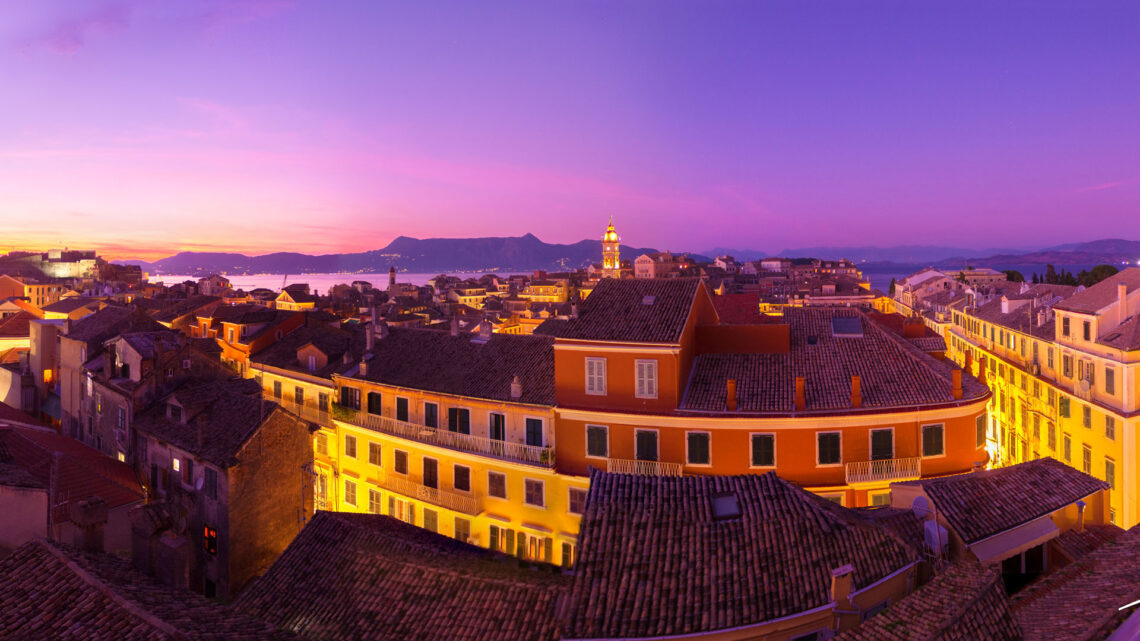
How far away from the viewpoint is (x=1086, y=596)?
12.0 m

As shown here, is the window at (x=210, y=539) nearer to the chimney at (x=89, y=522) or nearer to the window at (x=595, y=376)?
the chimney at (x=89, y=522)

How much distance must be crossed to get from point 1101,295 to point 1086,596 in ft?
115

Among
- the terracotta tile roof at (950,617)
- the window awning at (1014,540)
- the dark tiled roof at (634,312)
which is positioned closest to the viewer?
the terracotta tile roof at (950,617)

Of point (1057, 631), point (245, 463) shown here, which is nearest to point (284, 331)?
point (245, 463)

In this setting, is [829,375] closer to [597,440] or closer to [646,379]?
[646,379]

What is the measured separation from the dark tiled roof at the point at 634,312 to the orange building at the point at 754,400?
0.06 meters

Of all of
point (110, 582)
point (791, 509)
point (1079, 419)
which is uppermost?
point (791, 509)

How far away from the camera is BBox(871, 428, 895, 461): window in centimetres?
2516

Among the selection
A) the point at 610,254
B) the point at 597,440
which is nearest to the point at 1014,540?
the point at 597,440

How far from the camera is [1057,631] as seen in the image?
34.6 ft

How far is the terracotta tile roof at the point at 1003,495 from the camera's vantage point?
1608cm

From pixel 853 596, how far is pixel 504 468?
18.5m

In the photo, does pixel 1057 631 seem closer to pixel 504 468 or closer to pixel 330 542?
pixel 330 542

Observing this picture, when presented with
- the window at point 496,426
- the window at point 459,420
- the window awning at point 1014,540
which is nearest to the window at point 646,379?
the window at point 496,426
